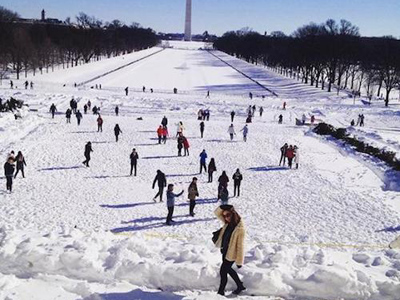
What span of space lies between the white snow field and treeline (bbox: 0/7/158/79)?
31.1 m

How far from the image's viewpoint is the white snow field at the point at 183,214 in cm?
700

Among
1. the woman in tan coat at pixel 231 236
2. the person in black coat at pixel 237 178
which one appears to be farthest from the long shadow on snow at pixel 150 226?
the woman in tan coat at pixel 231 236

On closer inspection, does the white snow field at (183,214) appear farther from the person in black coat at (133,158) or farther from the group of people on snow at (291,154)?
the person in black coat at (133,158)

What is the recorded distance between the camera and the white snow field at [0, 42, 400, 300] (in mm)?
7004

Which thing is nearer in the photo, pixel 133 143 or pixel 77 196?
pixel 77 196

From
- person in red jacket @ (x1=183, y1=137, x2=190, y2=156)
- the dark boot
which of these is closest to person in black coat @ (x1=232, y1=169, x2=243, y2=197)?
person in red jacket @ (x1=183, y1=137, x2=190, y2=156)

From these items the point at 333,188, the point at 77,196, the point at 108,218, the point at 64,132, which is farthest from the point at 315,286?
the point at 64,132

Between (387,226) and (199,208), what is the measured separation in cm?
545

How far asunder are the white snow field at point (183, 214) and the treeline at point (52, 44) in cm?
3113

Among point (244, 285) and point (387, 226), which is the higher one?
point (244, 285)

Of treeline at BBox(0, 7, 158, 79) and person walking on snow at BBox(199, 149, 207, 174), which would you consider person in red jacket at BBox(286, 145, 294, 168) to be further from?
treeline at BBox(0, 7, 158, 79)

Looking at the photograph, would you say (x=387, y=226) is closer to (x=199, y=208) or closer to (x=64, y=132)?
(x=199, y=208)

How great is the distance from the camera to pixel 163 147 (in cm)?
2398

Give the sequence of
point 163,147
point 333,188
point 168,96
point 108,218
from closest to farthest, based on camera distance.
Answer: point 108,218 < point 333,188 < point 163,147 < point 168,96
